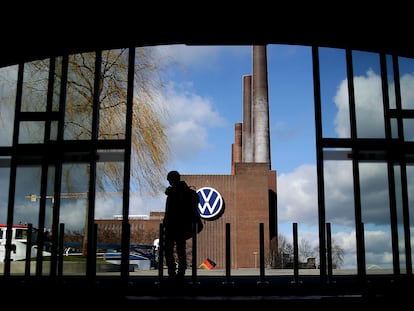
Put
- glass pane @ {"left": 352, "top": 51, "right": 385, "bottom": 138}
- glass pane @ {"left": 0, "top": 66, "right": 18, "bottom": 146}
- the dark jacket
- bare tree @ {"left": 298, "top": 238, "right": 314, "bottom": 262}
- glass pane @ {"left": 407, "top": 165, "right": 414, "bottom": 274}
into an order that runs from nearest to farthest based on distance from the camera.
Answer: the dark jacket → glass pane @ {"left": 407, "top": 165, "right": 414, "bottom": 274} → glass pane @ {"left": 352, "top": 51, "right": 385, "bottom": 138} → glass pane @ {"left": 0, "top": 66, "right": 18, "bottom": 146} → bare tree @ {"left": 298, "top": 238, "right": 314, "bottom": 262}

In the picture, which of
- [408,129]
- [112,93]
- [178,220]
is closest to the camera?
[178,220]

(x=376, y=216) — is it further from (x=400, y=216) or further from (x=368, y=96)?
(x=368, y=96)

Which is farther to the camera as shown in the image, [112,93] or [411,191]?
[112,93]

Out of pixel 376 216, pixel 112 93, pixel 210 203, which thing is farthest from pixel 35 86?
pixel 210 203

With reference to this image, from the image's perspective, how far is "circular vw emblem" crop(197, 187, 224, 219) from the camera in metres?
34.4

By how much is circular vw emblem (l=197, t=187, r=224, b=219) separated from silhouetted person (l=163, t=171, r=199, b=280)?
85.8 ft

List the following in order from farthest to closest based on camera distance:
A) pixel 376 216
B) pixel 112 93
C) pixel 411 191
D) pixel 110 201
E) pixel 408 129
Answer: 1. pixel 112 93
2. pixel 110 201
3. pixel 408 129
4. pixel 411 191
5. pixel 376 216

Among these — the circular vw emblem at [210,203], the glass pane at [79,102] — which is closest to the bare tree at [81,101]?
the glass pane at [79,102]

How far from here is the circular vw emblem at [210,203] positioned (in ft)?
113

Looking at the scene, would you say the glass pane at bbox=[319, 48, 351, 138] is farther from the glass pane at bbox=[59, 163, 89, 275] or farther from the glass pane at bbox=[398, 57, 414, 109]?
the glass pane at bbox=[59, 163, 89, 275]

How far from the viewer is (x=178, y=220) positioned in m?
8.02

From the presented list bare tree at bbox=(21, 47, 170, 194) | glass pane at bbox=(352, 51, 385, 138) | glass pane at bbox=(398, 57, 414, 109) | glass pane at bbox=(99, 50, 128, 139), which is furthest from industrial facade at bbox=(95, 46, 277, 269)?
glass pane at bbox=(352, 51, 385, 138)

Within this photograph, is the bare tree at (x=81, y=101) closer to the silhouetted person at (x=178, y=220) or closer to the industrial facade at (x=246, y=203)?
the silhouetted person at (x=178, y=220)

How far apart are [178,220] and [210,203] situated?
26.8 metres
